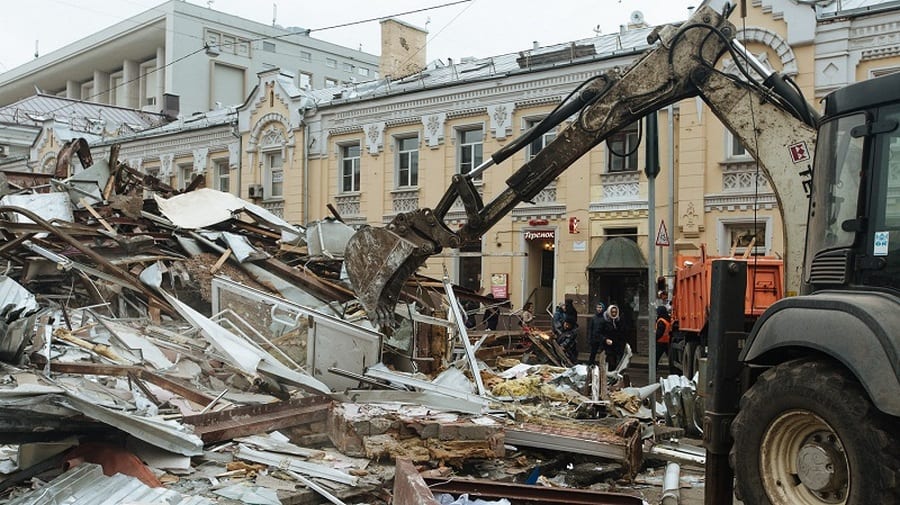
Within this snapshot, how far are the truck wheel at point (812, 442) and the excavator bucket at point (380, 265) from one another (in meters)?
3.93

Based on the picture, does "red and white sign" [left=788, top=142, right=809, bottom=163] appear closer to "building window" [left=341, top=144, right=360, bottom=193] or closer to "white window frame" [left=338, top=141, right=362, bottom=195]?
"white window frame" [left=338, top=141, right=362, bottom=195]

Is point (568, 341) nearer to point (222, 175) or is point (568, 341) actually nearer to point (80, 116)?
point (222, 175)

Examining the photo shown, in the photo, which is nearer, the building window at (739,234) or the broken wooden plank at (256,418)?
the broken wooden plank at (256,418)

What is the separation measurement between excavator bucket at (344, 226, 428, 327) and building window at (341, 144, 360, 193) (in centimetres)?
1614

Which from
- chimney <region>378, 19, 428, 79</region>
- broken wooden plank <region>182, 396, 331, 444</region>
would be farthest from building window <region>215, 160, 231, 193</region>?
broken wooden plank <region>182, 396, 331, 444</region>

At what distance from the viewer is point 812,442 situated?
159 inches

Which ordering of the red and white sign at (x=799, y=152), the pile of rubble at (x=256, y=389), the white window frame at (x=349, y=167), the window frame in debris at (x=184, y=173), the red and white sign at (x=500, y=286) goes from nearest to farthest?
1. the red and white sign at (x=799, y=152)
2. the pile of rubble at (x=256, y=389)
3. the red and white sign at (x=500, y=286)
4. the white window frame at (x=349, y=167)
5. the window frame in debris at (x=184, y=173)

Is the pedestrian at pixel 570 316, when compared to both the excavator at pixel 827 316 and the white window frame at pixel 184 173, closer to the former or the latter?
the excavator at pixel 827 316

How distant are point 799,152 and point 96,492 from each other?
5420 mm

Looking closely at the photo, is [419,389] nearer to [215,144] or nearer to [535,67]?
[535,67]

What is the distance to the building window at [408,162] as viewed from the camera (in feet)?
73.2

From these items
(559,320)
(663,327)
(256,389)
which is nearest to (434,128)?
(559,320)

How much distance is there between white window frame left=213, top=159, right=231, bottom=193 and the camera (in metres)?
27.7

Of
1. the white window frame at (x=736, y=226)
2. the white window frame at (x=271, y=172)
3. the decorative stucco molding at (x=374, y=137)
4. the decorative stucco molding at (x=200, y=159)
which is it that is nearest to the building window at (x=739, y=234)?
the white window frame at (x=736, y=226)
